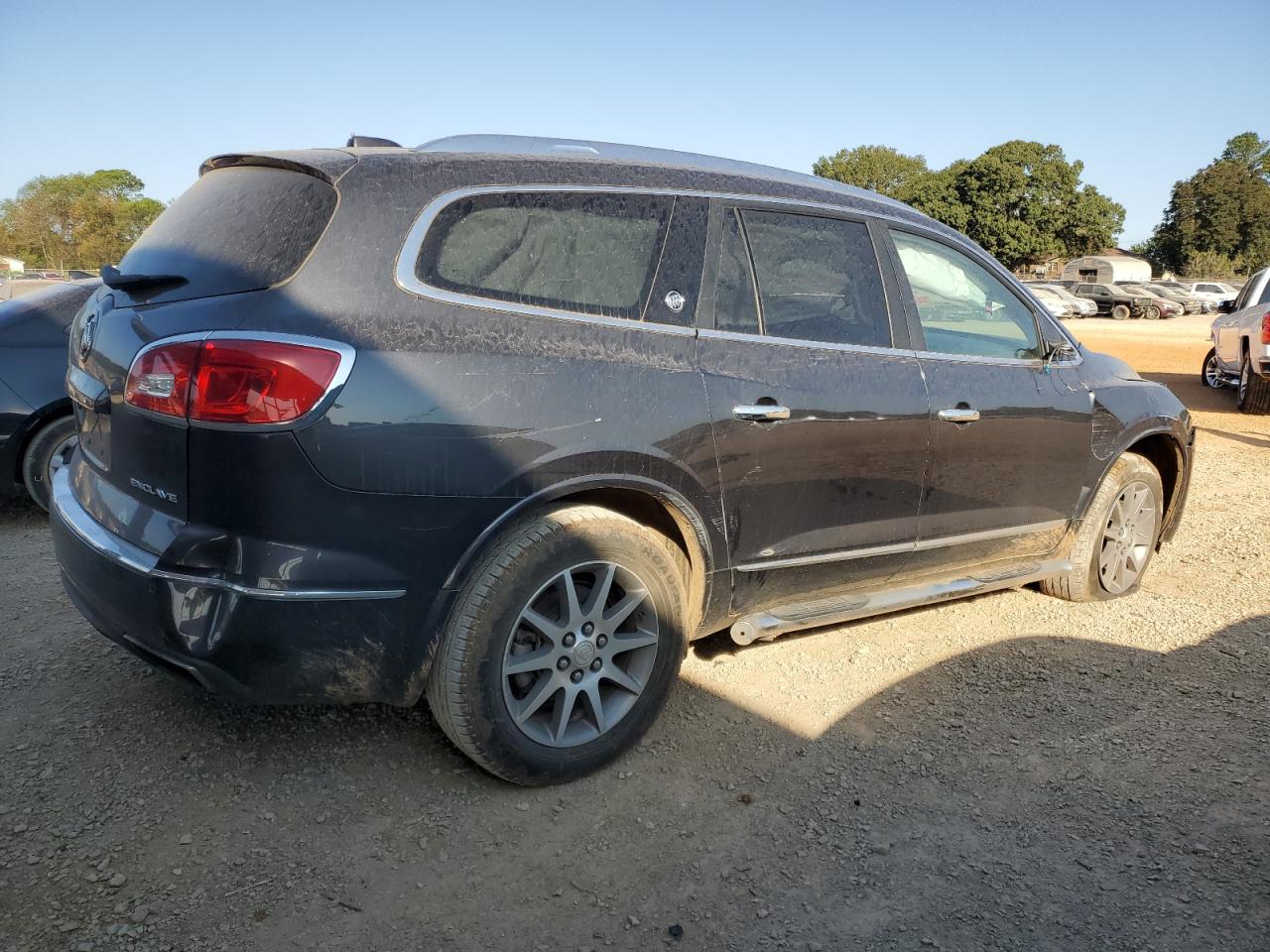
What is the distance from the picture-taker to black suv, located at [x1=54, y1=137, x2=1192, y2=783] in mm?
2527

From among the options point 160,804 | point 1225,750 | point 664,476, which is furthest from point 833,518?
point 160,804

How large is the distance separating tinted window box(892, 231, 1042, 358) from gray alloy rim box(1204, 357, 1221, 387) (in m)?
12.0

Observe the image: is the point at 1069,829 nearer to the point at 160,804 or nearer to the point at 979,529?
the point at 979,529

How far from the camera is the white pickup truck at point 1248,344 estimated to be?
1102 cm

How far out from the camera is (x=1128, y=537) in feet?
16.0

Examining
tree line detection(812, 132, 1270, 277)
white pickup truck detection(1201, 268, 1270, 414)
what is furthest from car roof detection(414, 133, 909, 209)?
tree line detection(812, 132, 1270, 277)

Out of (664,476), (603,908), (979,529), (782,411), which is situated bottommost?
(603,908)

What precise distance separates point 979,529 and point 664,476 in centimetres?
174

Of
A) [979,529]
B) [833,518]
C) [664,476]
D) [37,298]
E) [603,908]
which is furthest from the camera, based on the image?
[37,298]

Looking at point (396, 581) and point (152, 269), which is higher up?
point (152, 269)

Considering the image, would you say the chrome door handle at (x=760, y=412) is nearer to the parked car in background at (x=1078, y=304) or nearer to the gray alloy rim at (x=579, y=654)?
the gray alloy rim at (x=579, y=654)

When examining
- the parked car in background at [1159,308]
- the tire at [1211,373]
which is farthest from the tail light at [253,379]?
the parked car in background at [1159,308]

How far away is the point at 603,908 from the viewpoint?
2490 millimetres

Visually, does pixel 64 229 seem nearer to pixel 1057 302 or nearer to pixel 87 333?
pixel 1057 302
